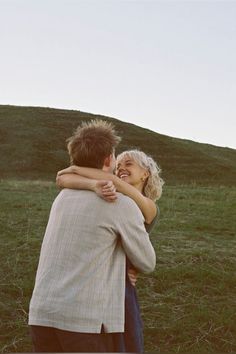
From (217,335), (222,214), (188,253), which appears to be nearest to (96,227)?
(217,335)

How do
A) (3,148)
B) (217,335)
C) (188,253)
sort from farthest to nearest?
(3,148), (188,253), (217,335)

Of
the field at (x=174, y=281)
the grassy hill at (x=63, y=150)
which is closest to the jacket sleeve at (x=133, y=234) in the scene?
the field at (x=174, y=281)

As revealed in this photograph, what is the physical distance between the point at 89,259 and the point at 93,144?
1.68 feet

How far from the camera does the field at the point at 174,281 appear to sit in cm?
564

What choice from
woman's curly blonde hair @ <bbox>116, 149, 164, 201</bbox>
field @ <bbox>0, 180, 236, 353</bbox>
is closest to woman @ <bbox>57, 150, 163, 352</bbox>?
woman's curly blonde hair @ <bbox>116, 149, 164, 201</bbox>

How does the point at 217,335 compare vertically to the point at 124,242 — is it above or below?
below

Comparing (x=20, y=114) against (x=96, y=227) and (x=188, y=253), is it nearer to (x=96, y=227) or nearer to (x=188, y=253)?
(x=188, y=253)

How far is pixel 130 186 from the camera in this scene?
2.93 metres

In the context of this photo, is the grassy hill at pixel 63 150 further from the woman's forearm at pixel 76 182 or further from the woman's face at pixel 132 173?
the woman's forearm at pixel 76 182

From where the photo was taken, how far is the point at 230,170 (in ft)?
115

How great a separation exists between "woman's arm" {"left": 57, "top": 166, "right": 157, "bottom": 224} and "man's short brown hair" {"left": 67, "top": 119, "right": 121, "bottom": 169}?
35mm

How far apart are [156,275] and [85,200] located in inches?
187

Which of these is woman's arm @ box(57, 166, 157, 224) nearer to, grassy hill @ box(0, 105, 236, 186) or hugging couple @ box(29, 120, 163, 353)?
hugging couple @ box(29, 120, 163, 353)

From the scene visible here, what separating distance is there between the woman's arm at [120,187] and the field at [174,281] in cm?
270
